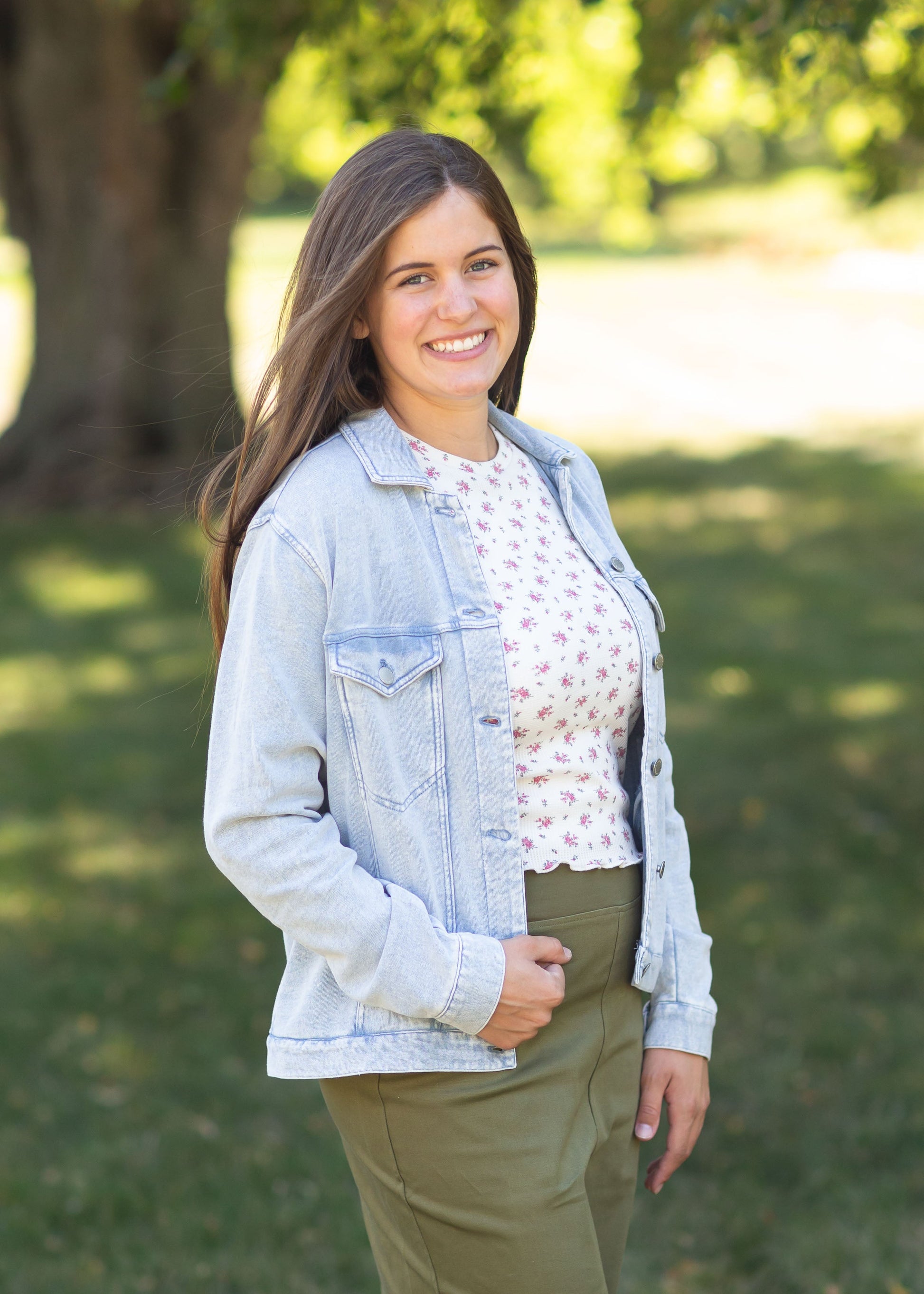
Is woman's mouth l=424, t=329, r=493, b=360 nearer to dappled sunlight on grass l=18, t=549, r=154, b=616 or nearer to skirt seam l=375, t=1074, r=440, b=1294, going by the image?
skirt seam l=375, t=1074, r=440, b=1294

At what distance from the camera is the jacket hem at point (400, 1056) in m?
1.87

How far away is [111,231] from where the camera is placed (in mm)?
10156

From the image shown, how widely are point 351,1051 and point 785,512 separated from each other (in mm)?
9290

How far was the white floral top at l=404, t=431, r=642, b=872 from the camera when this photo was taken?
193 cm

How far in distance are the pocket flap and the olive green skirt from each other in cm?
35

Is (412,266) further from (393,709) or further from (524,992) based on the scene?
(524,992)

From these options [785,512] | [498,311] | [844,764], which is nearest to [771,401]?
[785,512]

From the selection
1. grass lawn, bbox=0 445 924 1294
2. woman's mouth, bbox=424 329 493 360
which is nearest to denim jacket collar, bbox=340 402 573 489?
woman's mouth, bbox=424 329 493 360

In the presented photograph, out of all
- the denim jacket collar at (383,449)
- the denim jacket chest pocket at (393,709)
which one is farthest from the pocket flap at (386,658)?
the denim jacket collar at (383,449)

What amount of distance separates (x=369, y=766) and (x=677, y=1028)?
0.75 meters

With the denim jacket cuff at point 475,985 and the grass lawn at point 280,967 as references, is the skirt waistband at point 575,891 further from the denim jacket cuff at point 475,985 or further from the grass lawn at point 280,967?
the grass lawn at point 280,967

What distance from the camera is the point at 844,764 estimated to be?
19.9ft

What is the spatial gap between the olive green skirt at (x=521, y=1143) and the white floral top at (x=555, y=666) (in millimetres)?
68

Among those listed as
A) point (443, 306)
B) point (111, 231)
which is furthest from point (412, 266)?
point (111, 231)
